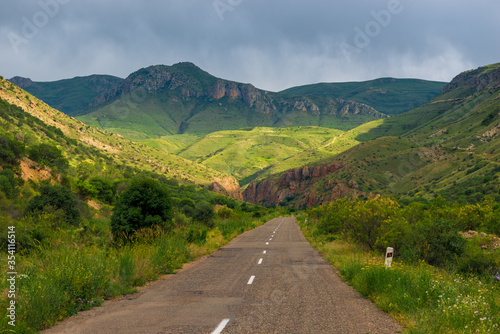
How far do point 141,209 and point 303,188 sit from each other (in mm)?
127773

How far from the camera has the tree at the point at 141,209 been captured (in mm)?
14670

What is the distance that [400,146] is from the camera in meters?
118

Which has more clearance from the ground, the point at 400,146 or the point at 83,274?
the point at 400,146

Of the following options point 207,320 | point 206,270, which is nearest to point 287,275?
point 206,270

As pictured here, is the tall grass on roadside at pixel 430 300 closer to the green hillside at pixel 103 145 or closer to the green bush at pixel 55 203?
the green bush at pixel 55 203

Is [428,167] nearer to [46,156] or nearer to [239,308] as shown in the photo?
[46,156]

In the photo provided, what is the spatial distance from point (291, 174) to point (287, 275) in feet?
468

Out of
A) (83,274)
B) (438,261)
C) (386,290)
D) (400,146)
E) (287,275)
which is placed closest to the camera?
(83,274)

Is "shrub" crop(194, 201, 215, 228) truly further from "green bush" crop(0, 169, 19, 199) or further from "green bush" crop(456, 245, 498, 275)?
"green bush" crop(456, 245, 498, 275)

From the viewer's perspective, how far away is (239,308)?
707 centimetres

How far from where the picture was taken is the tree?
48.1 feet

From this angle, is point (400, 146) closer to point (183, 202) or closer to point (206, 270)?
point (183, 202)

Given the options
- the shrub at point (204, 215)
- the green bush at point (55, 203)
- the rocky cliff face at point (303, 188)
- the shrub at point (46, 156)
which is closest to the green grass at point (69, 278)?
the green bush at point (55, 203)

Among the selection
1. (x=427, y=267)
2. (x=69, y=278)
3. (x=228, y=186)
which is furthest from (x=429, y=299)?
(x=228, y=186)
